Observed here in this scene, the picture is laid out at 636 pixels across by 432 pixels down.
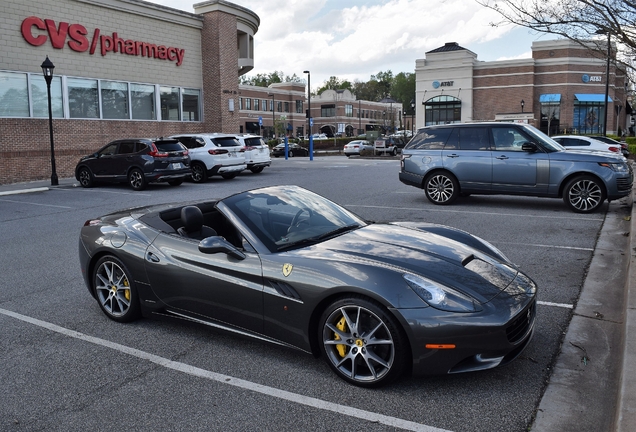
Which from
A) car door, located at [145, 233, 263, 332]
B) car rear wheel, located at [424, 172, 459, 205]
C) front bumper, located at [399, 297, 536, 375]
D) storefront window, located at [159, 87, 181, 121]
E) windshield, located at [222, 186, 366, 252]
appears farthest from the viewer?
storefront window, located at [159, 87, 181, 121]

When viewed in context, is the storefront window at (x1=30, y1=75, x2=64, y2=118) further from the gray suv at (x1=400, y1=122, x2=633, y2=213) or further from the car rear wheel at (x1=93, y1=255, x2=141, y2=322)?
the car rear wheel at (x1=93, y1=255, x2=141, y2=322)

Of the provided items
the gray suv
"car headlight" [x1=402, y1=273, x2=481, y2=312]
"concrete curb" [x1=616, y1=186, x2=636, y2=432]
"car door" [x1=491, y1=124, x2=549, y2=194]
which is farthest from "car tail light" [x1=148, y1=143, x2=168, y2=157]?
"car headlight" [x1=402, y1=273, x2=481, y2=312]

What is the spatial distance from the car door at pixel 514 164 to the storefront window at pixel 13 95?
61.4 ft

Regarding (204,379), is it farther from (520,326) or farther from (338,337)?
(520,326)

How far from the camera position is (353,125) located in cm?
11694

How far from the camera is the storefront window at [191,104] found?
97.4 ft

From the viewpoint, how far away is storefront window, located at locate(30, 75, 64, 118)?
22.6m

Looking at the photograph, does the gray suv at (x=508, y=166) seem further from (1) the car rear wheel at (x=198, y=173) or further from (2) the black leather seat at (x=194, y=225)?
(1) the car rear wheel at (x=198, y=173)

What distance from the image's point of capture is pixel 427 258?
403 centimetres

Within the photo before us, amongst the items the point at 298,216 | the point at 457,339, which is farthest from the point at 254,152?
the point at 457,339

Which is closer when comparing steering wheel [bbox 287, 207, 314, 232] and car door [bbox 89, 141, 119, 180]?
steering wheel [bbox 287, 207, 314, 232]

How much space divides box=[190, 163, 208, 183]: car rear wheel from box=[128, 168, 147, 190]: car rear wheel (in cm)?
255

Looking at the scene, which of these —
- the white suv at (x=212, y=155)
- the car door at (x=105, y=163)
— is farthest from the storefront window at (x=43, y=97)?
the white suv at (x=212, y=155)

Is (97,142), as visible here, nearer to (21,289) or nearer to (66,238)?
(66,238)
